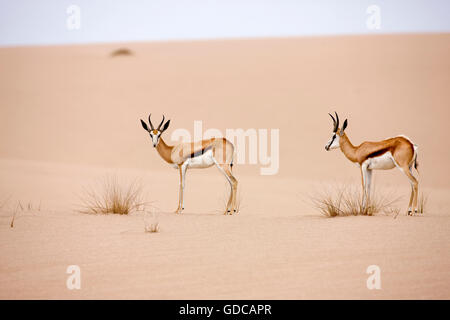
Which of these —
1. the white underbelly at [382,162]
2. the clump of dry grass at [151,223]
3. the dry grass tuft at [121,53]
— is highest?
the dry grass tuft at [121,53]

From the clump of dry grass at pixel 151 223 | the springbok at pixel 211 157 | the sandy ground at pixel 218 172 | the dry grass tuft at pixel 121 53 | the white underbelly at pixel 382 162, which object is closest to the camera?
the sandy ground at pixel 218 172

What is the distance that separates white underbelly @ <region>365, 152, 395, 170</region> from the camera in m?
8.35

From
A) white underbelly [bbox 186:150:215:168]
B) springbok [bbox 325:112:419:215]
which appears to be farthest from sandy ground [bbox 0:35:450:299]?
white underbelly [bbox 186:150:215:168]

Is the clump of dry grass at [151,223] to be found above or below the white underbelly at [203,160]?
below

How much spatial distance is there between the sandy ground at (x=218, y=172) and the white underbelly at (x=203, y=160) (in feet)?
3.36

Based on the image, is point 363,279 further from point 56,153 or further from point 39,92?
point 39,92

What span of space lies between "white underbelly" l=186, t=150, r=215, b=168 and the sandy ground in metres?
1.02

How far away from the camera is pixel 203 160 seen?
9.12 m

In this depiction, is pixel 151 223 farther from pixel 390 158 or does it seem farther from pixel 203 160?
pixel 390 158

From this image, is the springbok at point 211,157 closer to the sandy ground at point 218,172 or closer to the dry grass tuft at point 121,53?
the sandy ground at point 218,172

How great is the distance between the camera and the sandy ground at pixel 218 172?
5.14m

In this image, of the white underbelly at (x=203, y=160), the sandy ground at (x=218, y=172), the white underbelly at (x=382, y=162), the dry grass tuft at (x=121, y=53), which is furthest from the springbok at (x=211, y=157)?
the dry grass tuft at (x=121, y=53)

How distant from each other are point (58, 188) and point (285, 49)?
30469mm

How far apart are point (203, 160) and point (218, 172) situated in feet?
35.7
